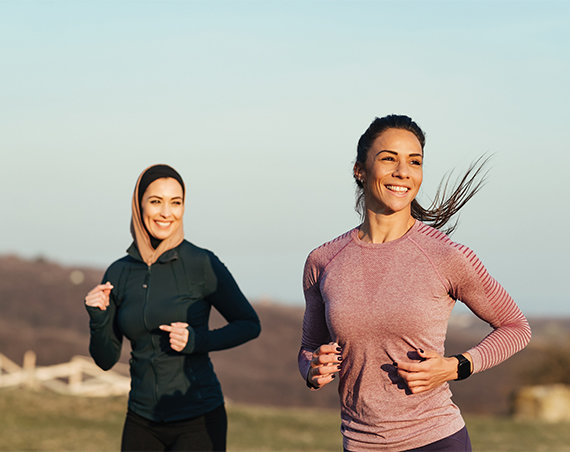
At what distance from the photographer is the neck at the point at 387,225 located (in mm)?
3871

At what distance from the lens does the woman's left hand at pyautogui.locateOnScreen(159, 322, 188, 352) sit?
5.13 m

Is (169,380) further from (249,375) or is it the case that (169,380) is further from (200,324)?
(249,375)

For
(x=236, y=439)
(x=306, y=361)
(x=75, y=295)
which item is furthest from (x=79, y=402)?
(x=75, y=295)

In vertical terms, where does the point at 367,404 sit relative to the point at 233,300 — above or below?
below

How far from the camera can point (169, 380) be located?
5293 millimetres

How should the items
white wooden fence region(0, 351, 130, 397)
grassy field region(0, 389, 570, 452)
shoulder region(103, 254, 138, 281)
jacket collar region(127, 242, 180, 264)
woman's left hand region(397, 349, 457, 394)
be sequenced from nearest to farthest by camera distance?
woman's left hand region(397, 349, 457, 394), jacket collar region(127, 242, 180, 264), shoulder region(103, 254, 138, 281), grassy field region(0, 389, 570, 452), white wooden fence region(0, 351, 130, 397)

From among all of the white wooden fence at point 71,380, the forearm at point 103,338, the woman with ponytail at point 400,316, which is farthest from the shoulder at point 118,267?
the white wooden fence at point 71,380

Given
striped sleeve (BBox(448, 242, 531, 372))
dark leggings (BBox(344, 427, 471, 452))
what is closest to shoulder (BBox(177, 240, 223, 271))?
striped sleeve (BBox(448, 242, 531, 372))

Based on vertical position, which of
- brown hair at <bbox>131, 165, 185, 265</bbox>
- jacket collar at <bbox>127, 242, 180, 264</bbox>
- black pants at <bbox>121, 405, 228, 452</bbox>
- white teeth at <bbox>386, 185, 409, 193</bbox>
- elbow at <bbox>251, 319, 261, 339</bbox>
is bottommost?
black pants at <bbox>121, 405, 228, 452</bbox>

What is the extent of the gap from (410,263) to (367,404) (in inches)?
26.6

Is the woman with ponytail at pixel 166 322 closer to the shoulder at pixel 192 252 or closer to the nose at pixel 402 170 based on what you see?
the shoulder at pixel 192 252

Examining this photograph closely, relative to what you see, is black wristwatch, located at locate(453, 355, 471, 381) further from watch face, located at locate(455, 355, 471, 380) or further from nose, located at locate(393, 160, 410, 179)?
nose, located at locate(393, 160, 410, 179)

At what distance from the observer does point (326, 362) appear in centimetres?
371

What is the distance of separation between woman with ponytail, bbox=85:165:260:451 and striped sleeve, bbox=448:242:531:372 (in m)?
2.07
